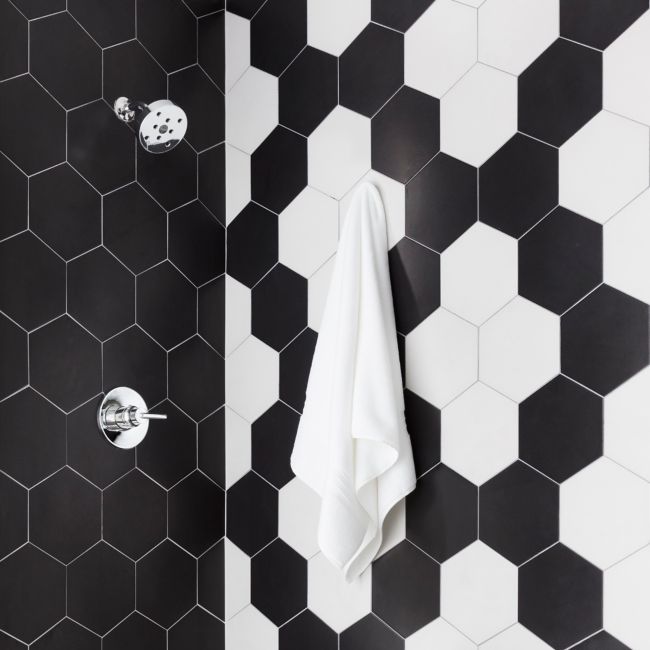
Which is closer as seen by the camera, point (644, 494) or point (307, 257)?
point (644, 494)

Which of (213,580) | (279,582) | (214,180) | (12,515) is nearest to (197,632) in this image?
(213,580)

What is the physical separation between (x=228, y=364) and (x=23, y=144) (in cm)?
63

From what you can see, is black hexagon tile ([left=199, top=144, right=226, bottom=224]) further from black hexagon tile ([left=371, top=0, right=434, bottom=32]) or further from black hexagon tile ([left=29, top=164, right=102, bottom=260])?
black hexagon tile ([left=371, top=0, right=434, bottom=32])

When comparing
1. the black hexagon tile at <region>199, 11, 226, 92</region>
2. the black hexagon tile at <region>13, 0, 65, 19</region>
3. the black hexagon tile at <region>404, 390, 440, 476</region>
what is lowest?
the black hexagon tile at <region>404, 390, 440, 476</region>

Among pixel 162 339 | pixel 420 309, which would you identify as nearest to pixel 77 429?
pixel 162 339

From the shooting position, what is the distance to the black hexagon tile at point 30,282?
1087mm

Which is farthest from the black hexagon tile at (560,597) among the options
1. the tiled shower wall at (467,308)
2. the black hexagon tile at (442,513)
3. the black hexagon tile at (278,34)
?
the black hexagon tile at (278,34)

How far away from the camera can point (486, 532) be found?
1.15 meters

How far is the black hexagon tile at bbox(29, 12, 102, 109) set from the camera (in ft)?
3.76

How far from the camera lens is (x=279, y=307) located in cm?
143

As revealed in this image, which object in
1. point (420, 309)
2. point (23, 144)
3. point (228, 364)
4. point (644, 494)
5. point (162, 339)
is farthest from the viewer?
point (228, 364)

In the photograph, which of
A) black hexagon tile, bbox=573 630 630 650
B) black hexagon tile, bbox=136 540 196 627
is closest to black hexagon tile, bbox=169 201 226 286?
black hexagon tile, bbox=136 540 196 627

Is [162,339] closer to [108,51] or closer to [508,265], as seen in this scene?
[108,51]

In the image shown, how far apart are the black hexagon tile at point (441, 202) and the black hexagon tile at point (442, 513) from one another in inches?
16.4
